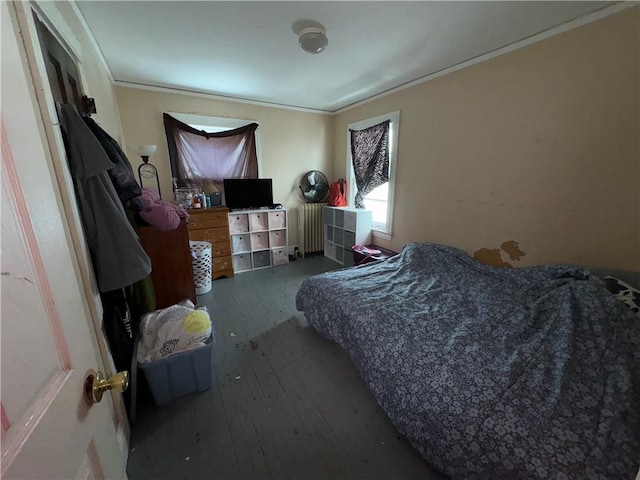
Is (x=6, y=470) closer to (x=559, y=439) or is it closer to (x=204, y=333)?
(x=204, y=333)

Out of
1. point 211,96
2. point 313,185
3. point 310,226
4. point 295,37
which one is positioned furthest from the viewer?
point 310,226

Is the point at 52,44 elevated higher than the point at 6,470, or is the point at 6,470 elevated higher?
the point at 52,44

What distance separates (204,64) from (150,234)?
5.39 ft

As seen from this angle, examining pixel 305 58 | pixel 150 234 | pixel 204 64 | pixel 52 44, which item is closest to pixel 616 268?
pixel 305 58

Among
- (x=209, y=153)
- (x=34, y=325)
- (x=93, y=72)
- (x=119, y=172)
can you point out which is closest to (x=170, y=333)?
(x=119, y=172)

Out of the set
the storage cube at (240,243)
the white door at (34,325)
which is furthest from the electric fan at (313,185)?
the white door at (34,325)

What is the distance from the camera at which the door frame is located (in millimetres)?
786

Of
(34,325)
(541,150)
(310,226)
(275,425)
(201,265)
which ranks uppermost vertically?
(541,150)

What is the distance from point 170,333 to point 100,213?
76 cm

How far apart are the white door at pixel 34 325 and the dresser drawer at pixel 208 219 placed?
2.56 metres

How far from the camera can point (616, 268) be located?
66.8 inches

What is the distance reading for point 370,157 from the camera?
11.1ft

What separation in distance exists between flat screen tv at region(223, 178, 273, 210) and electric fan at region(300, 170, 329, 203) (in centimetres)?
60

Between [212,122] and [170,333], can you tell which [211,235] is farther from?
[170,333]
